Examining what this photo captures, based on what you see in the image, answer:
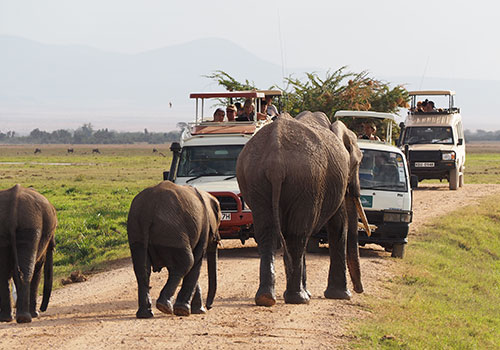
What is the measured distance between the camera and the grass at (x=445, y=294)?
9789mm

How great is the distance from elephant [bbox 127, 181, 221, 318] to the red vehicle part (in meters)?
4.91

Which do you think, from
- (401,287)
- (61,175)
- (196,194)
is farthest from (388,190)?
(61,175)

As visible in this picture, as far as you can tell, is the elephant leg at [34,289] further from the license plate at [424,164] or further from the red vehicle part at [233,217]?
the license plate at [424,164]

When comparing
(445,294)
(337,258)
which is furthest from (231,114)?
(337,258)

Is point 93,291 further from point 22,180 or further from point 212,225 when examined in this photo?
point 22,180

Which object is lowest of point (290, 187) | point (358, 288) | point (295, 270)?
point (358, 288)

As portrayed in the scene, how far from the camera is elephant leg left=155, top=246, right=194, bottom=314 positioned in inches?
375

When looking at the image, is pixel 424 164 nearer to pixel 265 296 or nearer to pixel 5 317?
pixel 265 296

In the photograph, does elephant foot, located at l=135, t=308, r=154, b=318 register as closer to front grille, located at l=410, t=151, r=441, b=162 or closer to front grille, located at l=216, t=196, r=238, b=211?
front grille, located at l=216, t=196, r=238, b=211

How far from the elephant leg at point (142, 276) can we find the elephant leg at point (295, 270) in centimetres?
152

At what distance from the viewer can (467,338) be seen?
10.9 m

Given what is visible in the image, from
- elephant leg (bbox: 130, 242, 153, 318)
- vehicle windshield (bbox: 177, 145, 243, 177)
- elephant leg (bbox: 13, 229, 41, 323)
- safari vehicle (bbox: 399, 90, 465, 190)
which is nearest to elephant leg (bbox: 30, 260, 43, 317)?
elephant leg (bbox: 13, 229, 41, 323)

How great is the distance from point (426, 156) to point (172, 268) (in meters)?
21.0

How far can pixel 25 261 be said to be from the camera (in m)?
9.80
